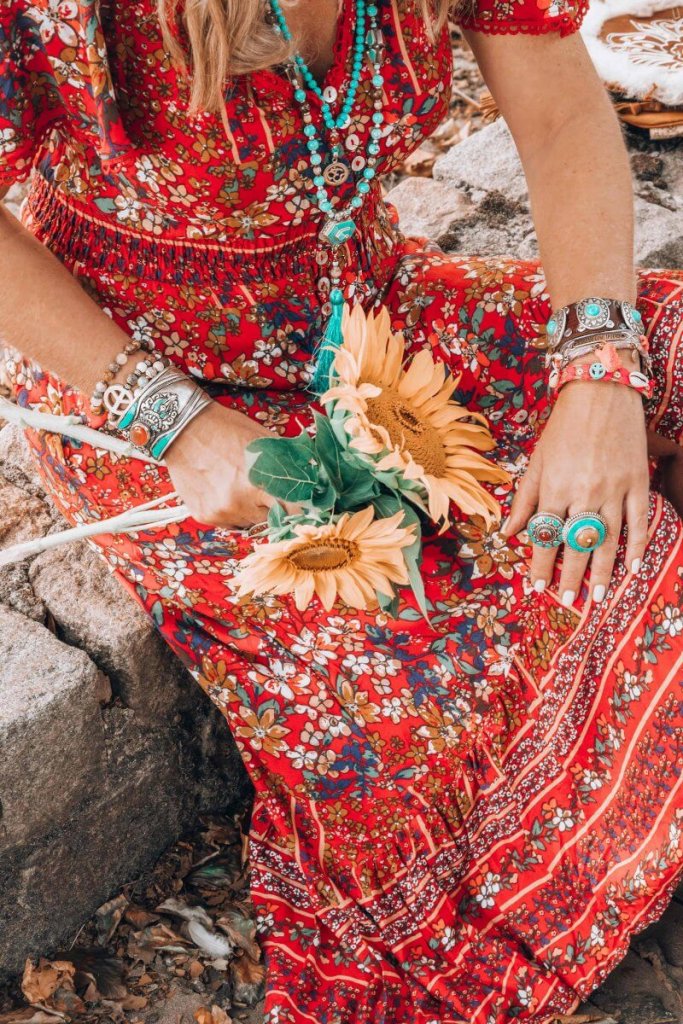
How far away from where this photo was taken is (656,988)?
1590 millimetres

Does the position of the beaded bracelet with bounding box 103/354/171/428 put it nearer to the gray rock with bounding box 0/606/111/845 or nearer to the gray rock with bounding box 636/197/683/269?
the gray rock with bounding box 0/606/111/845

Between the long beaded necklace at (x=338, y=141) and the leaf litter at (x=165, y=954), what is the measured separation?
95 centimetres

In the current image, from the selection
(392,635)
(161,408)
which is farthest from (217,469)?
(392,635)

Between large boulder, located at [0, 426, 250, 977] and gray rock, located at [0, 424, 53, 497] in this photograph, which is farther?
gray rock, located at [0, 424, 53, 497]

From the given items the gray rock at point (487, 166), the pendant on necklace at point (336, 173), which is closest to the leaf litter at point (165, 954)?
the pendant on necklace at point (336, 173)

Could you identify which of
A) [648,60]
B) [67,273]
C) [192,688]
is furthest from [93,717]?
[648,60]

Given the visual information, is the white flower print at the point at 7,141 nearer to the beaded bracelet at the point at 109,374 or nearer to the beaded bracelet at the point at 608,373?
the beaded bracelet at the point at 109,374

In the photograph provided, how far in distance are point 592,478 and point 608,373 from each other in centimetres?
15

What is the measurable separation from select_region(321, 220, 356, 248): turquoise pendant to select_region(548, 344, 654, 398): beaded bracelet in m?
0.37

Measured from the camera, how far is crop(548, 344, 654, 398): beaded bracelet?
1.38m

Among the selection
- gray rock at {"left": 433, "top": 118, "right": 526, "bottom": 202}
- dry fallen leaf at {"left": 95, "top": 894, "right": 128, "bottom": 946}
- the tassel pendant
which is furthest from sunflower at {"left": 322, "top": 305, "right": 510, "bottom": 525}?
gray rock at {"left": 433, "top": 118, "right": 526, "bottom": 202}

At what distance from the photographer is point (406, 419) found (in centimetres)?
121

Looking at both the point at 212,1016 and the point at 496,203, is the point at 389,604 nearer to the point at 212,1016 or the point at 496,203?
the point at 212,1016

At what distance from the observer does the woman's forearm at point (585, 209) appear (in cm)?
145
